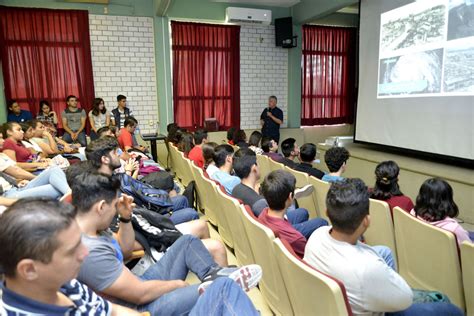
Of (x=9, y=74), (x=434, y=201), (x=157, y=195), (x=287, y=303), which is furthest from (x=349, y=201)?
(x=9, y=74)

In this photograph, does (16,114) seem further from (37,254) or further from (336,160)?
(37,254)

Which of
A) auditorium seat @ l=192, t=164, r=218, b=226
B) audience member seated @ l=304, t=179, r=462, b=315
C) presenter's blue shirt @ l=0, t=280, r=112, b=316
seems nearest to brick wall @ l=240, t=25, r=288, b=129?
auditorium seat @ l=192, t=164, r=218, b=226

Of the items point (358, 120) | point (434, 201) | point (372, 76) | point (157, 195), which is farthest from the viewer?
point (358, 120)

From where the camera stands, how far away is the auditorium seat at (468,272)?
1547 millimetres

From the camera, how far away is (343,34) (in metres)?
7.93

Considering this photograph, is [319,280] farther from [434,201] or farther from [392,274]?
[434,201]

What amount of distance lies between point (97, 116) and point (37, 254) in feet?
18.1

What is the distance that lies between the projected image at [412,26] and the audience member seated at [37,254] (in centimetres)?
461

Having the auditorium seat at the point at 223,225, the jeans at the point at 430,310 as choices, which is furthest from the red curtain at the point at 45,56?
the jeans at the point at 430,310

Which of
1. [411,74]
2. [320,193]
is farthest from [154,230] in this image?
[411,74]

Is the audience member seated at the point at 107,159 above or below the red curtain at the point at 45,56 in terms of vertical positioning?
below

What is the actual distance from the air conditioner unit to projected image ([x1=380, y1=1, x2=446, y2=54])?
8.48 ft

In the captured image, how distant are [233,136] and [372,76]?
2449mm

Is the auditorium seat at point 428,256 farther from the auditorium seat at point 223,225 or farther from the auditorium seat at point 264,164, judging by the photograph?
the auditorium seat at point 264,164
